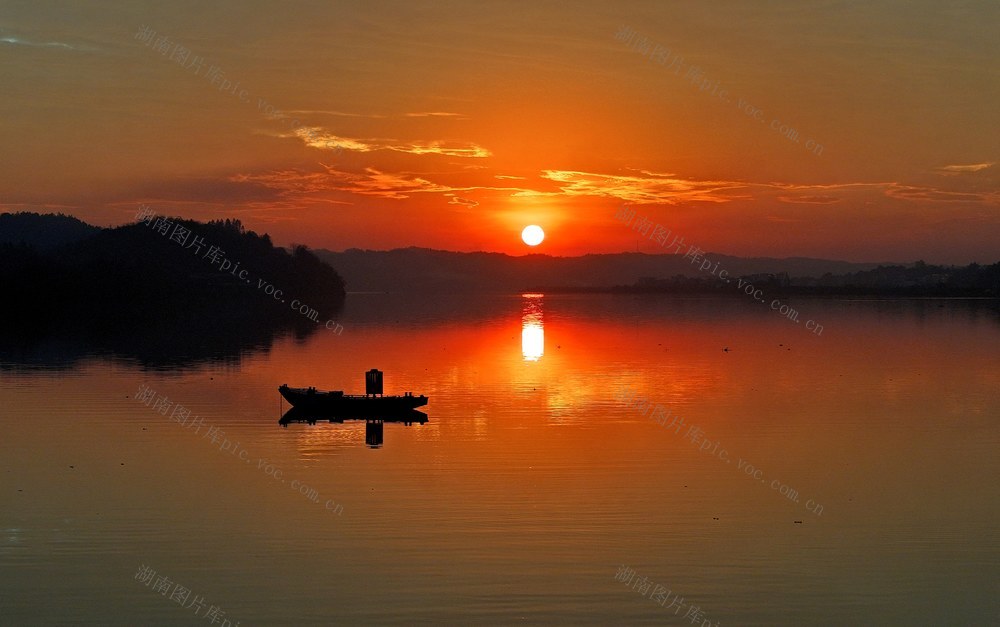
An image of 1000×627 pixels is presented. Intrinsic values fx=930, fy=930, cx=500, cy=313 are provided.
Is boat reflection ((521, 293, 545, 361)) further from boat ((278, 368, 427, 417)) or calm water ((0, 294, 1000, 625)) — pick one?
boat ((278, 368, 427, 417))

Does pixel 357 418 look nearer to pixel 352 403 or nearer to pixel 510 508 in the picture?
pixel 352 403

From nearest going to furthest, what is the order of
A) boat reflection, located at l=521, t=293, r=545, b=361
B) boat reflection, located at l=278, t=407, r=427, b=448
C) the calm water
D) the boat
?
the calm water < boat reflection, located at l=278, t=407, r=427, b=448 < the boat < boat reflection, located at l=521, t=293, r=545, b=361

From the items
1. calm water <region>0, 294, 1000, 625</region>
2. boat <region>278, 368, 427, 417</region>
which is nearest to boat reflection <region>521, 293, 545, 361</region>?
A: calm water <region>0, 294, 1000, 625</region>

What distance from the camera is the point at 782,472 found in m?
25.1

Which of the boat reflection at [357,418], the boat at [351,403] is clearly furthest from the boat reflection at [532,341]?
the boat reflection at [357,418]

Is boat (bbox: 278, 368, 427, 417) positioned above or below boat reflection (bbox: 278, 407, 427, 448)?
above

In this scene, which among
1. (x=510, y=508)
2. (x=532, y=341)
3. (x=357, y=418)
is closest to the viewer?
(x=510, y=508)

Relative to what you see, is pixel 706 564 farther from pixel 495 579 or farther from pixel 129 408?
pixel 129 408

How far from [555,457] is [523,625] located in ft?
41.5

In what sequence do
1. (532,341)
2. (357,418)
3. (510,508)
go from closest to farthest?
(510,508) < (357,418) < (532,341)

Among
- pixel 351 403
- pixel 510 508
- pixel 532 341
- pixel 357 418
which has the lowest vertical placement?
pixel 510 508

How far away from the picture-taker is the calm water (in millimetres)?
15375

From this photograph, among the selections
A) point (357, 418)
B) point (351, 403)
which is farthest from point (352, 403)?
point (357, 418)

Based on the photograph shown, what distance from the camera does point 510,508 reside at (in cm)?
2080
